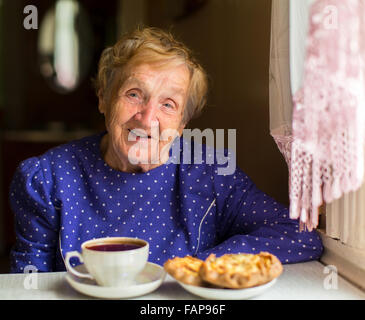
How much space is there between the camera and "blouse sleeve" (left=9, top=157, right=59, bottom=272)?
1203 millimetres

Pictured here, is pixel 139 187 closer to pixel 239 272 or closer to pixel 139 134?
pixel 139 134

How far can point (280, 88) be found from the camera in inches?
37.3

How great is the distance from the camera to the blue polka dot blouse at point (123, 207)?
120cm

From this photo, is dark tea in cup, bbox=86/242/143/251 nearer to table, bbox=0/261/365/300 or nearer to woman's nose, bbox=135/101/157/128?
table, bbox=0/261/365/300

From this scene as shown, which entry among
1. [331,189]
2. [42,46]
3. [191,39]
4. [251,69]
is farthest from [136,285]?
[42,46]

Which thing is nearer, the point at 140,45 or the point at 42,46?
the point at 140,45

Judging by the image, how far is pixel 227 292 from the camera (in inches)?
29.4

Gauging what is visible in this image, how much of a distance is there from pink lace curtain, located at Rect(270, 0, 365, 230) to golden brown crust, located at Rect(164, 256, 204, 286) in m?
0.20

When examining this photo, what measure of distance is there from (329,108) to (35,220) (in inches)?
30.8

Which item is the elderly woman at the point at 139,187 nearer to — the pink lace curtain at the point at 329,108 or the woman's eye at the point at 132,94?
the woman's eye at the point at 132,94

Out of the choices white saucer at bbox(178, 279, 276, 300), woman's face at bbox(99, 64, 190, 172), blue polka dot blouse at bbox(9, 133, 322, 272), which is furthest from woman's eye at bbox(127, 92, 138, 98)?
white saucer at bbox(178, 279, 276, 300)

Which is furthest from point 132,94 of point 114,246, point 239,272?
point 239,272

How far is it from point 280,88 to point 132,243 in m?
0.42
